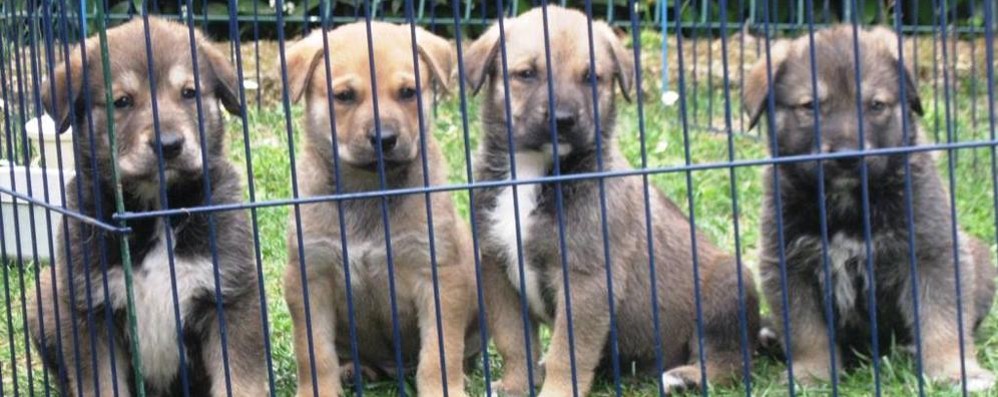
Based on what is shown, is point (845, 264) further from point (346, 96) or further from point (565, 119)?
point (346, 96)

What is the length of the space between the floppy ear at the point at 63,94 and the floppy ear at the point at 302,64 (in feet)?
2.30

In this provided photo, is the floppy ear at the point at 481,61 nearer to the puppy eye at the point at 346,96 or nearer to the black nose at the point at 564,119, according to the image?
the black nose at the point at 564,119

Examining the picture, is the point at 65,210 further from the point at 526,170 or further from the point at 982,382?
the point at 982,382

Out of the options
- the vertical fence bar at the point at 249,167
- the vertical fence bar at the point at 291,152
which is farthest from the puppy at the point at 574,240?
the vertical fence bar at the point at 249,167

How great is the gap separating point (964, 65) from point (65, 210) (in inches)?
276

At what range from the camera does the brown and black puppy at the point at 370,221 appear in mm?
5285

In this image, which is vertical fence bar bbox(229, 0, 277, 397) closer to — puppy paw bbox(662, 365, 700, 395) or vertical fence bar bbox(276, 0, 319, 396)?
vertical fence bar bbox(276, 0, 319, 396)

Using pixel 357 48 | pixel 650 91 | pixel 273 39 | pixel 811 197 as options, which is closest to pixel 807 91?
pixel 811 197

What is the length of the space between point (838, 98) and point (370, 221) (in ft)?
5.35

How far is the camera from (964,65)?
10.3 m

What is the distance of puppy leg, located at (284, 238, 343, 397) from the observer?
536 cm

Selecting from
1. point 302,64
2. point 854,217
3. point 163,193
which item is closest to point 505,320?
point 302,64

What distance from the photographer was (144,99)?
4.97 meters

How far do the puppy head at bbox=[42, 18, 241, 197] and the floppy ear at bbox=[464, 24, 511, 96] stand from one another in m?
0.90
